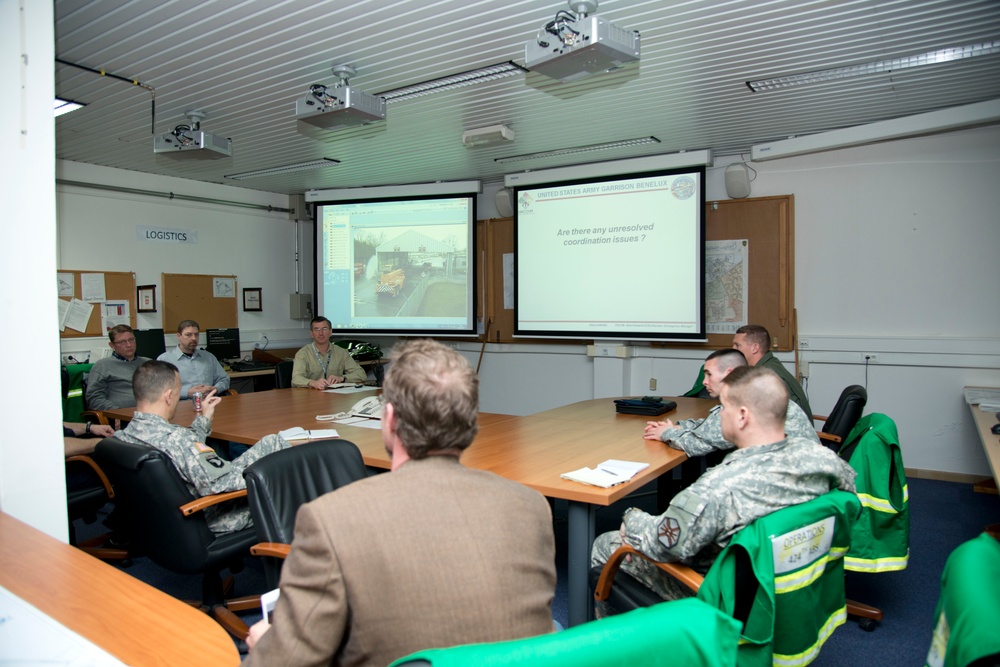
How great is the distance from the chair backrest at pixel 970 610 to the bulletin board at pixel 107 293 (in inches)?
268

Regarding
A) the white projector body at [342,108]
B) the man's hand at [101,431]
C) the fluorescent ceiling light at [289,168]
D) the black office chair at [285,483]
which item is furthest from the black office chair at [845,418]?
the fluorescent ceiling light at [289,168]

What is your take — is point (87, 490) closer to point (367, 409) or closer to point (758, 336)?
point (367, 409)

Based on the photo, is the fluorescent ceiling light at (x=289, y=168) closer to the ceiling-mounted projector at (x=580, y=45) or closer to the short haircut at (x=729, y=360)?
the ceiling-mounted projector at (x=580, y=45)

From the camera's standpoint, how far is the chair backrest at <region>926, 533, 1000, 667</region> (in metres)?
0.89

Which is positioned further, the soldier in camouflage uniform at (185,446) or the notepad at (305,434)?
the notepad at (305,434)

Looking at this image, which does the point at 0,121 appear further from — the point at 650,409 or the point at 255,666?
the point at 650,409

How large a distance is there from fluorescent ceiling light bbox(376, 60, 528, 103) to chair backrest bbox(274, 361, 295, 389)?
8.27ft

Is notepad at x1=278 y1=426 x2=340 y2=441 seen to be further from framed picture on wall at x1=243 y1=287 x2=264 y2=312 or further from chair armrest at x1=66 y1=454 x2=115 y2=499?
framed picture on wall at x1=243 y1=287 x2=264 y2=312

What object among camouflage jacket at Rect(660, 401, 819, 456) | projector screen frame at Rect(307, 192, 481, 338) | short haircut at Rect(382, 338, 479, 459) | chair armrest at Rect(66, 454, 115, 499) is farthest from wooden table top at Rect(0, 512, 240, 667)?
projector screen frame at Rect(307, 192, 481, 338)

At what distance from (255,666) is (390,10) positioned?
3081 mm

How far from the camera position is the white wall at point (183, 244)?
614 cm

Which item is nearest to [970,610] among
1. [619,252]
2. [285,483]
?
[285,483]

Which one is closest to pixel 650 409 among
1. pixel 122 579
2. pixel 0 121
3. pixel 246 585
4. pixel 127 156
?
pixel 246 585

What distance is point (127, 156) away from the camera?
6.04 meters
